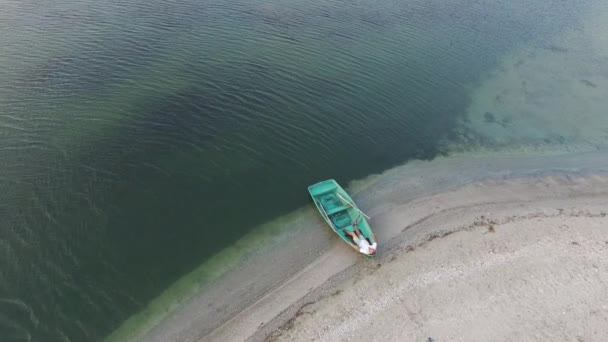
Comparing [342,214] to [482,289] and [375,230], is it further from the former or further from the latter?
[482,289]

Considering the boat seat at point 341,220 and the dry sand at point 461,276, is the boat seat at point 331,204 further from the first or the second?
the dry sand at point 461,276

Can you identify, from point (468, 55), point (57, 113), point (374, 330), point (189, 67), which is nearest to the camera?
point (374, 330)

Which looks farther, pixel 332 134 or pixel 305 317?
pixel 332 134

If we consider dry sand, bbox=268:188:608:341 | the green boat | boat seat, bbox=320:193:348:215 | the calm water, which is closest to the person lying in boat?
the green boat

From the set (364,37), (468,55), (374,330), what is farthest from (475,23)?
(374,330)

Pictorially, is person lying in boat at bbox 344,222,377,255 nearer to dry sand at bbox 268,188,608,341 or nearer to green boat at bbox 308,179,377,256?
green boat at bbox 308,179,377,256

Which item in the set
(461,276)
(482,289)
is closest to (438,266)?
(461,276)

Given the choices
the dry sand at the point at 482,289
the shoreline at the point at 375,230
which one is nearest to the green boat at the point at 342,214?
the shoreline at the point at 375,230

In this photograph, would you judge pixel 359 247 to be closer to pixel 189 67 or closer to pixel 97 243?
pixel 97 243
